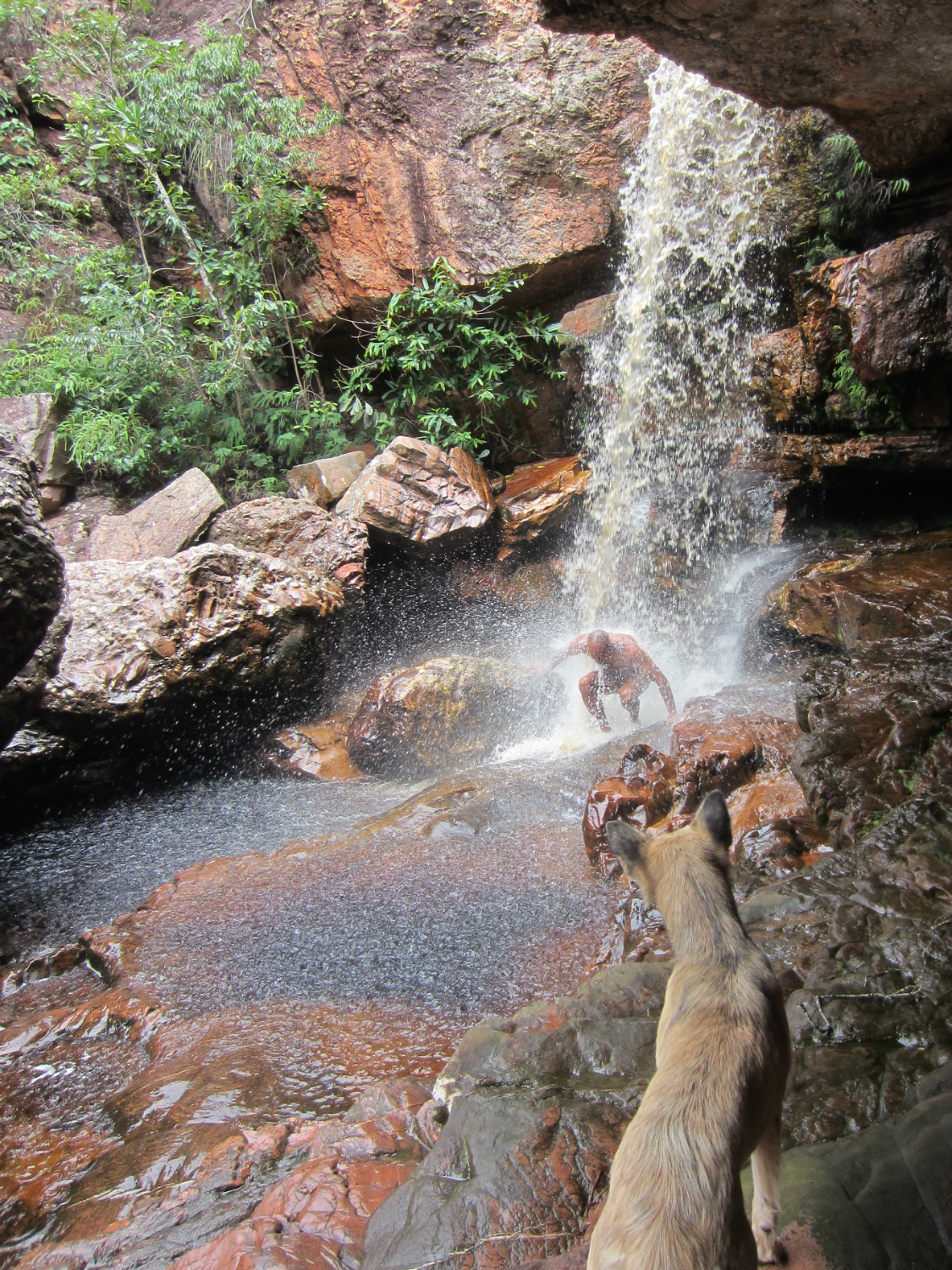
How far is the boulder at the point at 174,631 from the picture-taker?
6.30 m

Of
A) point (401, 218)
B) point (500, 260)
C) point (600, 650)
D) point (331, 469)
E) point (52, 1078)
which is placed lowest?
point (600, 650)

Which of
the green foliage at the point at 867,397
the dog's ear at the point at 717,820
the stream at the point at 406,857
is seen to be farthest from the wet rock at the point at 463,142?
the dog's ear at the point at 717,820

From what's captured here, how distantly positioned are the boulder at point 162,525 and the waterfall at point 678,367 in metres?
4.79

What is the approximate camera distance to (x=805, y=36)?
3135mm

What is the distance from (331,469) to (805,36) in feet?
25.3

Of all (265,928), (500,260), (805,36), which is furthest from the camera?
(500,260)

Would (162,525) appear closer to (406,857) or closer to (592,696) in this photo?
(592,696)

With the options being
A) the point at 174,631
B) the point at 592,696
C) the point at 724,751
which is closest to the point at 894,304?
the point at 592,696

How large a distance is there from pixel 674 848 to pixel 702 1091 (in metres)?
0.67

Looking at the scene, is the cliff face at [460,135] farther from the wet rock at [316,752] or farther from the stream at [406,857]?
the wet rock at [316,752]

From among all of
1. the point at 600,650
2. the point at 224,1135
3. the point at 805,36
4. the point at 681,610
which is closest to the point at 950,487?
the point at 681,610

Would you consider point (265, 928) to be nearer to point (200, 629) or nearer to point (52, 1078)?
point (52, 1078)

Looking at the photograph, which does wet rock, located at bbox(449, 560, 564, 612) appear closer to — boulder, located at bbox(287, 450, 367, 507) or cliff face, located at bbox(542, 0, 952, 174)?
boulder, located at bbox(287, 450, 367, 507)

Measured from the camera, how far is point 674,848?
2.04m
